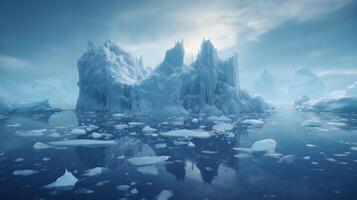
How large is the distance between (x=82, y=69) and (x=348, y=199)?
47.8 meters

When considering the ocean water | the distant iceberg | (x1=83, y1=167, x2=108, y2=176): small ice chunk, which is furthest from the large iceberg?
(x1=83, y1=167, x2=108, y2=176): small ice chunk

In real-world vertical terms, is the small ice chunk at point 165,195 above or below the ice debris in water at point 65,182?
below

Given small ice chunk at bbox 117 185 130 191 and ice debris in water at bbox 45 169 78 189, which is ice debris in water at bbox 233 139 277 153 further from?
ice debris in water at bbox 45 169 78 189

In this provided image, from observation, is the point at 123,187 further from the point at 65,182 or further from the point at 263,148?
the point at 263,148

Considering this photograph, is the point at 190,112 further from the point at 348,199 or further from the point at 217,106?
the point at 348,199

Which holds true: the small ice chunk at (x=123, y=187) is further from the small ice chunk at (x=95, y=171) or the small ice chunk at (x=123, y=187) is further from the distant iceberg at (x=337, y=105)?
the distant iceberg at (x=337, y=105)

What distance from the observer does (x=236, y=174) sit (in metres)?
8.97

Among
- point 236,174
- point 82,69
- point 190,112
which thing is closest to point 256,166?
point 236,174

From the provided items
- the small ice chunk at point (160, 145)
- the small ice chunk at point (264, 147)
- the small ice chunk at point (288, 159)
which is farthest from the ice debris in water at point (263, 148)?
the small ice chunk at point (160, 145)

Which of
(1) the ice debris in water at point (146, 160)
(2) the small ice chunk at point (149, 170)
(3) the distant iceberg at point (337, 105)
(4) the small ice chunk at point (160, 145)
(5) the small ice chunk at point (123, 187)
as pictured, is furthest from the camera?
(3) the distant iceberg at point (337, 105)

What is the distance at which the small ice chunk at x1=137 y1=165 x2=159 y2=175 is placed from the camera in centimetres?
920

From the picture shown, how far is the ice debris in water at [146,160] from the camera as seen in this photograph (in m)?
10.3

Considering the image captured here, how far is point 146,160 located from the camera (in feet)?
34.9

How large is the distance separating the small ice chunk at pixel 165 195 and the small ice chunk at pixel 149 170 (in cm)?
186
